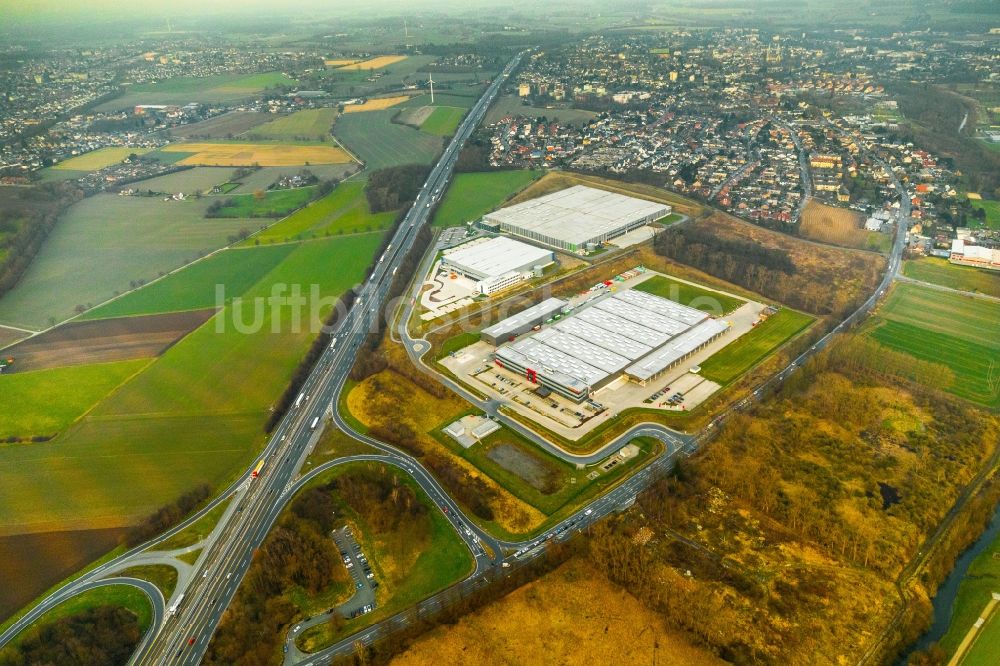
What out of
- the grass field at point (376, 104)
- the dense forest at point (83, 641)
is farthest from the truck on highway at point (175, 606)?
the grass field at point (376, 104)

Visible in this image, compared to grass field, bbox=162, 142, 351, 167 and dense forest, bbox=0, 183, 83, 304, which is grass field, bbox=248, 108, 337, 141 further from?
dense forest, bbox=0, 183, 83, 304

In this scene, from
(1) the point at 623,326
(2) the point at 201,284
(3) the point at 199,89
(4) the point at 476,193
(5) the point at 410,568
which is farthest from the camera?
(3) the point at 199,89

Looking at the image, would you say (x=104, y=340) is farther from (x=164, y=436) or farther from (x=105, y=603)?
(x=105, y=603)

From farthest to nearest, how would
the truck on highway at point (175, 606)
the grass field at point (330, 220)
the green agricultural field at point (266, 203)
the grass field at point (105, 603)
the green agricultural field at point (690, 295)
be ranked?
the green agricultural field at point (266, 203) → the grass field at point (330, 220) → the green agricultural field at point (690, 295) → the truck on highway at point (175, 606) → the grass field at point (105, 603)

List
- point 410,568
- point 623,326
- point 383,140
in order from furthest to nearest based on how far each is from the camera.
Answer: point 383,140 < point 623,326 < point 410,568

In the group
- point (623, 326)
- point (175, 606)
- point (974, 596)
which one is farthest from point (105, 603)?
point (974, 596)

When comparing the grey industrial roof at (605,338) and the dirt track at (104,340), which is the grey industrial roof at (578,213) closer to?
the grey industrial roof at (605,338)

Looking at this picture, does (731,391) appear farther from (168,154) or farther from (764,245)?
(168,154)
